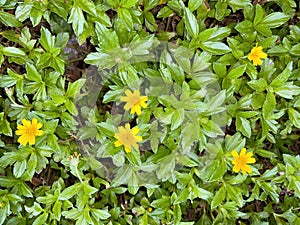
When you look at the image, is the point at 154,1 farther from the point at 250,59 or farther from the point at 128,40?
the point at 250,59

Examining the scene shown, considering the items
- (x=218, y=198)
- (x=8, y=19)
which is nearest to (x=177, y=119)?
(x=218, y=198)

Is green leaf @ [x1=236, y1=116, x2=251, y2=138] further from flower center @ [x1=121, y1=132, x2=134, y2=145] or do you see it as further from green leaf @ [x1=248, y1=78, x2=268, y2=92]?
flower center @ [x1=121, y1=132, x2=134, y2=145]

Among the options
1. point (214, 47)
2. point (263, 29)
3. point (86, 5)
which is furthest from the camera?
point (263, 29)

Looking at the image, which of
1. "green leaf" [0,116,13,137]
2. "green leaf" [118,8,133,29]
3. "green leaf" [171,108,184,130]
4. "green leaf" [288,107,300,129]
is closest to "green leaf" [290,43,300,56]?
"green leaf" [288,107,300,129]

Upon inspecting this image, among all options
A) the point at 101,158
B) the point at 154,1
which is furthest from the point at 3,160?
the point at 154,1

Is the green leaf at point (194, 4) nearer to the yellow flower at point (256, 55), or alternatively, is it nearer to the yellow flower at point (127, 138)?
the yellow flower at point (256, 55)

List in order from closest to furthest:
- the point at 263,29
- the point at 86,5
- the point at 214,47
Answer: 1. the point at 86,5
2. the point at 214,47
3. the point at 263,29

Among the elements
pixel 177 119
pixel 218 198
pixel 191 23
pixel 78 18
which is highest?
pixel 78 18

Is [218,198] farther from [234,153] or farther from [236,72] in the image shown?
[236,72]

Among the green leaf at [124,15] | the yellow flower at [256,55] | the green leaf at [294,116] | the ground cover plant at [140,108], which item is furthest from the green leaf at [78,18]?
the green leaf at [294,116]
